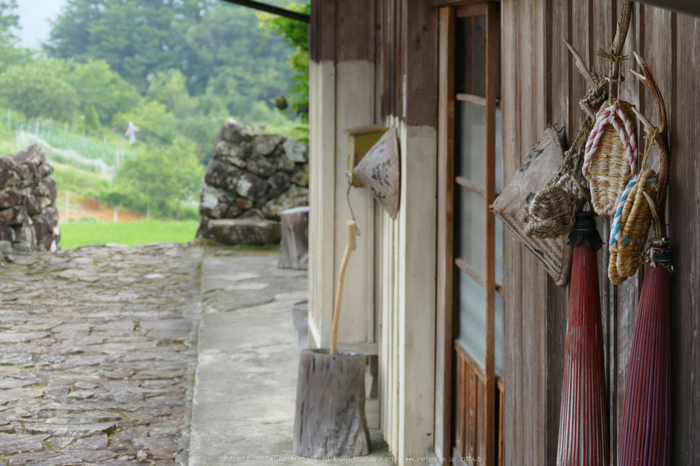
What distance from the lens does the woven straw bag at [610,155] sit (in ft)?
4.30

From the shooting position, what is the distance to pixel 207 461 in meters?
3.51

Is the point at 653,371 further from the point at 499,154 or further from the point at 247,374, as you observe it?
the point at 247,374

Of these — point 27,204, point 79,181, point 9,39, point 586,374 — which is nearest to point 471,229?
point 586,374

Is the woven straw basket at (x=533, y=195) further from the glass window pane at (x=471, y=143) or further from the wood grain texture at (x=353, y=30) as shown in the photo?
the wood grain texture at (x=353, y=30)

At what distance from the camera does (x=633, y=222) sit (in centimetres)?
121

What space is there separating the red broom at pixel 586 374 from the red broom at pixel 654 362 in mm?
191

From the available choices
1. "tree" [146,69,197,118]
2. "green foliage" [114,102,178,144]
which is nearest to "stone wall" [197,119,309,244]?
"green foliage" [114,102,178,144]

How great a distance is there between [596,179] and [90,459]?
3.10 meters

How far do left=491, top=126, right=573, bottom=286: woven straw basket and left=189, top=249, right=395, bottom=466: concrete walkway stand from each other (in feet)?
6.78

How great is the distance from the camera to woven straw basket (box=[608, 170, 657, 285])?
1203mm

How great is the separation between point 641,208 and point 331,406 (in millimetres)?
2525

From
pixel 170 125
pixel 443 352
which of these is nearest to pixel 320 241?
pixel 443 352

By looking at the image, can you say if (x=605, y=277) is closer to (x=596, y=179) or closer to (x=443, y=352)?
(x=596, y=179)

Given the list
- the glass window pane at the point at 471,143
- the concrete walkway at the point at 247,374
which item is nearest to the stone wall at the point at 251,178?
the concrete walkway at the point at 247,374
